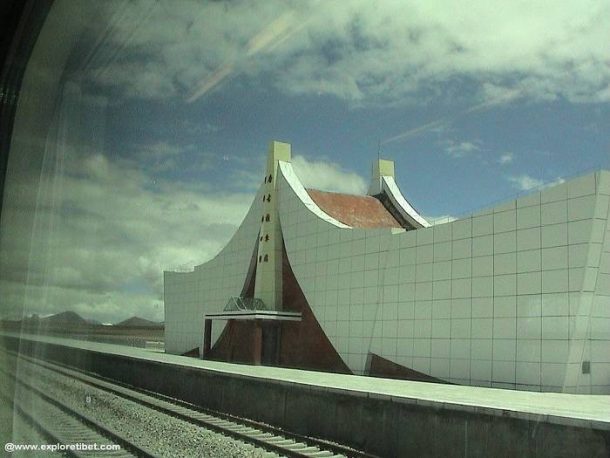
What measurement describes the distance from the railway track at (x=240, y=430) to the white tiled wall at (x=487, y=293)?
594 cm

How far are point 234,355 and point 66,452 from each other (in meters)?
21.0

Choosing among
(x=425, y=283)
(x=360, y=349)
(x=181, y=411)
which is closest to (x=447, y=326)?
(x=425, y=283)

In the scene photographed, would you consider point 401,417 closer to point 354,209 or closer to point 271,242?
point 271,242

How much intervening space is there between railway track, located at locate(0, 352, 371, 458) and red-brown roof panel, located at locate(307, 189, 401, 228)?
1416 centimetres

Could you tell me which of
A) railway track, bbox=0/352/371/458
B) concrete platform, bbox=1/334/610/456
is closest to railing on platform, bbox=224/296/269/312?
concrete platform, bbox=1/334/610/456

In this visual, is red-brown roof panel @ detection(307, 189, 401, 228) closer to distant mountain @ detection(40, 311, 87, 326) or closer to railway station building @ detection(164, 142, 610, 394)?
railway station building @ detection(164, 142, 610, 394)

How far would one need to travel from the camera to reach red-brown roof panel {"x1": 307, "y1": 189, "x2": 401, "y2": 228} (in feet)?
86.3

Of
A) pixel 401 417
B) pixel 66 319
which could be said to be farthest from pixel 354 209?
pixel 66 319

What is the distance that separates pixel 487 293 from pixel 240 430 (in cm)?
919

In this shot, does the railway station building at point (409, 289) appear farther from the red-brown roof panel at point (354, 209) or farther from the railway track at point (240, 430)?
the railway track at point (240, 430)

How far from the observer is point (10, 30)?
421 centimetres

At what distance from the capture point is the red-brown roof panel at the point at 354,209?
26.3 metres

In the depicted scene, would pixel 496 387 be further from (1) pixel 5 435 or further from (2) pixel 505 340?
(1) pixel 5 435

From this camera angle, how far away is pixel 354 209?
27.4m
